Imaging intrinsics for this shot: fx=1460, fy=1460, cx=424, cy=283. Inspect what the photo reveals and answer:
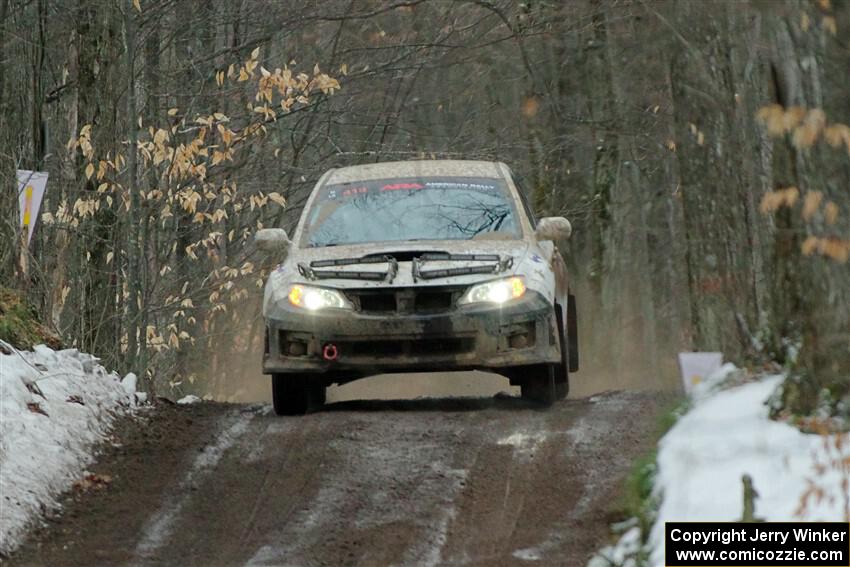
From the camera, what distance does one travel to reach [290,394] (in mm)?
10695

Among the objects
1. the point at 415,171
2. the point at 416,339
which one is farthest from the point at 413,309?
the point at 415,171

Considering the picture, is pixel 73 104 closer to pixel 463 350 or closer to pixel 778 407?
pixel 463 350

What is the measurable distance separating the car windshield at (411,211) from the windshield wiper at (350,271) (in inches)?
24.2

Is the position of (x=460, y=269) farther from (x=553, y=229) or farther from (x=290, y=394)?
(x=290, y=394)

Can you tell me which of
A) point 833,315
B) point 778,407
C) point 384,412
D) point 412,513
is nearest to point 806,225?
point 833,315

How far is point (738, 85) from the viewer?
13070 mm

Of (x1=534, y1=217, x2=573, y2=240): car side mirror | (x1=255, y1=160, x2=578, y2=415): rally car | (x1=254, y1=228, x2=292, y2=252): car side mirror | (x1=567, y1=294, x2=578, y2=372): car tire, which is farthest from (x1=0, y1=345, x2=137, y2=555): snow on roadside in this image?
(x1=567, y1=294, x2=578, y2=372): car tire

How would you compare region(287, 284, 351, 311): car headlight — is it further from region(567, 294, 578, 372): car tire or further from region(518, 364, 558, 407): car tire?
region(567, 294, 578, 372): car tire

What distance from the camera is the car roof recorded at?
38.8 feet

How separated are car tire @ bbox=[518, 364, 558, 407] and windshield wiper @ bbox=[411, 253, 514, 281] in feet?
2.74

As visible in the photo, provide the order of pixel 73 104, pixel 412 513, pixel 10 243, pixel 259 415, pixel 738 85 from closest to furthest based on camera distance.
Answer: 1. pixel 412 513
2. pixel 259 415
3. pixel 10 243
4. pixel 738 85
5. pixel 73 104

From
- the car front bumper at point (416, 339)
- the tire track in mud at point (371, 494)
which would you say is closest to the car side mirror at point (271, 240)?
the car front bumper at point (416, 339)

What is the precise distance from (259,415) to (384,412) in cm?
96

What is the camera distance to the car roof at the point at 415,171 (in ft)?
38.8
